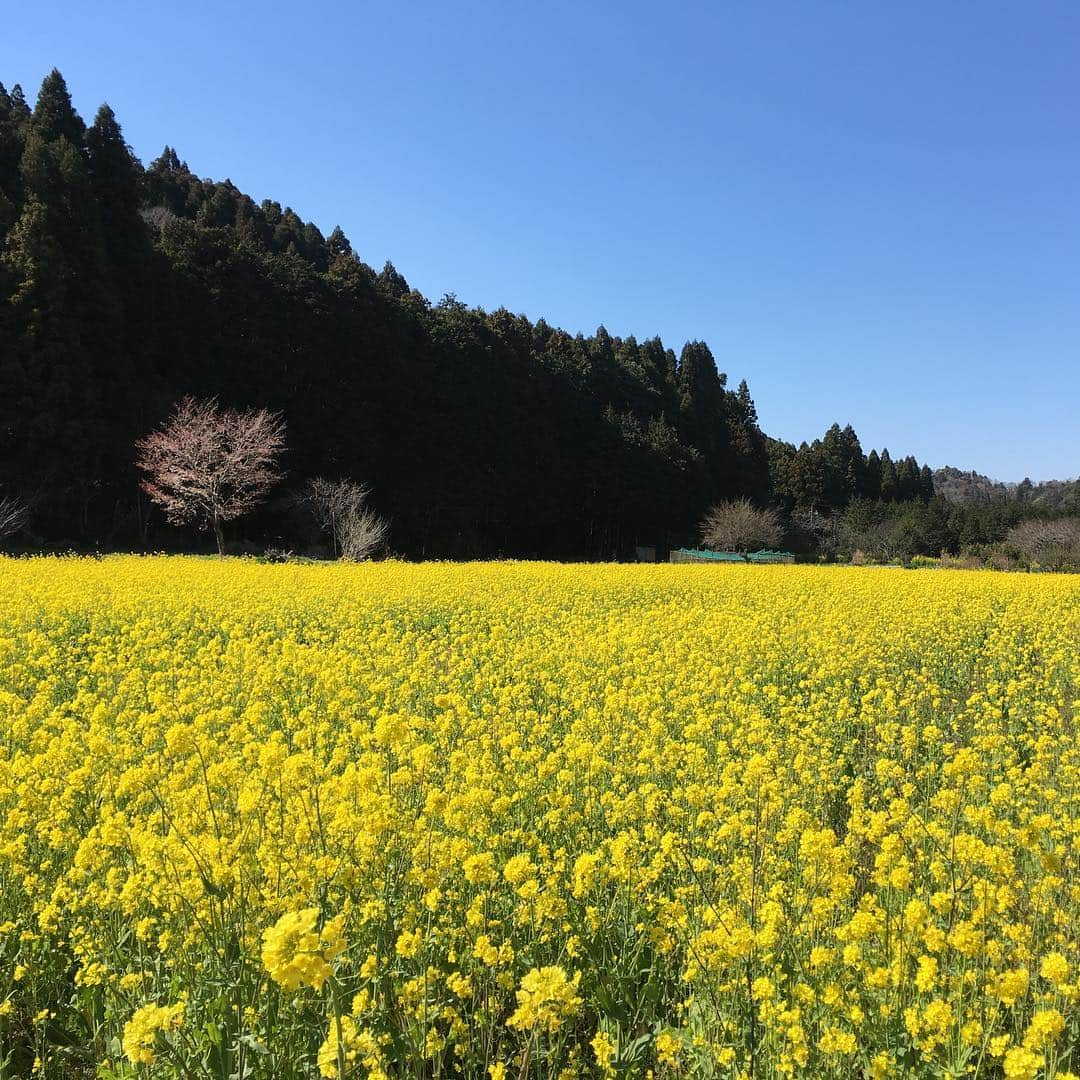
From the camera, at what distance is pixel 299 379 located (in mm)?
33250

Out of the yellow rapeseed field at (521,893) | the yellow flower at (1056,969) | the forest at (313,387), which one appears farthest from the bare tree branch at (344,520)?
the yellow flower at (1056,969)

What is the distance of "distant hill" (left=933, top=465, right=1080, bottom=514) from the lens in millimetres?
73238

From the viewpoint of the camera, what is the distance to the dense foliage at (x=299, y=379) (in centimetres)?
2384

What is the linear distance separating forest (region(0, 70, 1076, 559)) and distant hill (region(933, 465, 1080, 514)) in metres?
16.7

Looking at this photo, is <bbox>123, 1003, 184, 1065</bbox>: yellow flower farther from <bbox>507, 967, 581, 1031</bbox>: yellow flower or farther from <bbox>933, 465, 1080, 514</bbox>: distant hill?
<bbox>933, 465, 1080, 514</bbox>: distant hill

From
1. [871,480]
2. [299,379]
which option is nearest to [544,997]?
[299,379]

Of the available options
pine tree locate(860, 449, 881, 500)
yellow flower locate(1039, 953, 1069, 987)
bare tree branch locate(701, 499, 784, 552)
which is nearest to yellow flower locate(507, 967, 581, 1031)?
yellow flower locate(1039, 953, 1069, 987)

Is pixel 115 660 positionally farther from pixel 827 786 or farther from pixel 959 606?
pixel 959 606

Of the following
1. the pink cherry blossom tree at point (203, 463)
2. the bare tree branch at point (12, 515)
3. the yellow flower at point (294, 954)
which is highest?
the pink cherry blossom tree at point (203, 463)

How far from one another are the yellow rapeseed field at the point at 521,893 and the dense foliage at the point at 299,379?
74.5ft

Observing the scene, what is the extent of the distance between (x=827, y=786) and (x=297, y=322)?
112 ft

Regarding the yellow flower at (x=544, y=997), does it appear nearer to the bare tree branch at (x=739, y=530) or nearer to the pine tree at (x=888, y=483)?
the bare tree branch at (x=739, y=530)

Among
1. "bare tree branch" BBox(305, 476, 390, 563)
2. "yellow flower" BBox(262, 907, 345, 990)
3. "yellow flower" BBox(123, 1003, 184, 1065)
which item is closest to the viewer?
"yellow flower" BBox(262, 907, 345, 990)

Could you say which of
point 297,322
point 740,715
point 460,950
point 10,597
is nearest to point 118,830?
point 460,950
